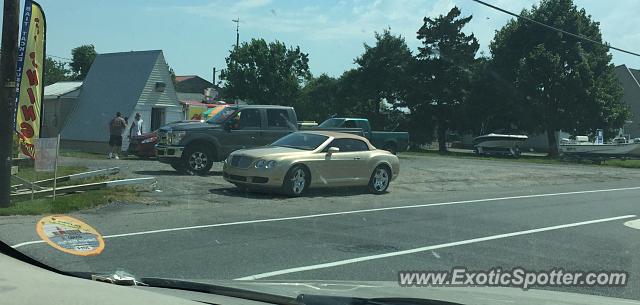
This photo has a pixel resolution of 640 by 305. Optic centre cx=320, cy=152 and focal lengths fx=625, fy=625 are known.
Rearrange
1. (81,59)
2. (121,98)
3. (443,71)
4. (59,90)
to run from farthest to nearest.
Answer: (81,59) < (443,71) < (59,90) < (121,98)

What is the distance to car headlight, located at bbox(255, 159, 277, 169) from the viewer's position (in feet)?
45.0

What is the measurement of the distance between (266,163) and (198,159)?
4123mm

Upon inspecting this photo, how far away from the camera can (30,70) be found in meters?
14.0

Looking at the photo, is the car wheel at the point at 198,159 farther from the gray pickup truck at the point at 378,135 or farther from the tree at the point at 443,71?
the tree at the point at 443,71

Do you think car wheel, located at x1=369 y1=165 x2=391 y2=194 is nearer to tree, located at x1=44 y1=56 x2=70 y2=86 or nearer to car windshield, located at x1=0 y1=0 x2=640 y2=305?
car windshield, located at x1=0 y1=0 x2=640 y2=305

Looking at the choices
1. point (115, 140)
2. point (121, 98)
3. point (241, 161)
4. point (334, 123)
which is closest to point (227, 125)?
point (241, 161)

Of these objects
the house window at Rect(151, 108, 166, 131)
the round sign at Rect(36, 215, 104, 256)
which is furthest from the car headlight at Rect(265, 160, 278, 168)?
the house window at Rect(151, 108, 166, 131)

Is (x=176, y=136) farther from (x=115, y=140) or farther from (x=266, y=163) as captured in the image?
(x=115, y=140)

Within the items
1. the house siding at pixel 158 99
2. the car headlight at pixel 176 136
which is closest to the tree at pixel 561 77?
the house siding at pixel 158 99

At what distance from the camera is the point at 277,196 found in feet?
46.8

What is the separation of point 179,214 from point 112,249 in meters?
3.40

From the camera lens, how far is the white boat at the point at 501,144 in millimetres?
43812

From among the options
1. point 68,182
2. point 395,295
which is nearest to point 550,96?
point 68,182

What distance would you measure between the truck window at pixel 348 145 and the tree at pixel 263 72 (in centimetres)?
3987
